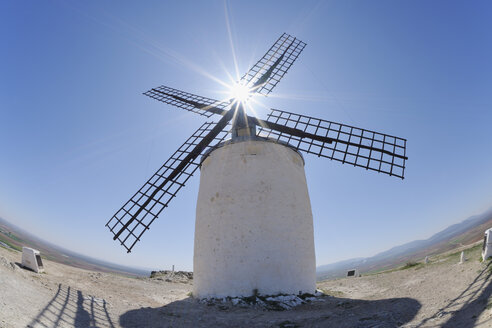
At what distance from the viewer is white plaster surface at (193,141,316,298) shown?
33.1ft

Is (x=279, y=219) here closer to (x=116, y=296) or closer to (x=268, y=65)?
(x=116, y=296)


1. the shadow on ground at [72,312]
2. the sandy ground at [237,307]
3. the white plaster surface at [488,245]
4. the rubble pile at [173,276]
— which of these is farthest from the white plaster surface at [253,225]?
the rubble pile at [173,276]

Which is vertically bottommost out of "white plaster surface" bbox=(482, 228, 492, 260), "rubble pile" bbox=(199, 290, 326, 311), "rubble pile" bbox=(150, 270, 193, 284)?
"rubble pile" bbox=(150, 270, 193, 284)

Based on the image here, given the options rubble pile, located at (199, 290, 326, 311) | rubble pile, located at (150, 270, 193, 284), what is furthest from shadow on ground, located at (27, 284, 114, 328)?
rubble pile, located at (150, 270, 193, 284)

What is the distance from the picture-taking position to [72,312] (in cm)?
689

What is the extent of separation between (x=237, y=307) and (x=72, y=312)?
4751 millimetres

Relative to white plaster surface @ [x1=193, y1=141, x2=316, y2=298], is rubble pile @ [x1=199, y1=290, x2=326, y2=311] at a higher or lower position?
lower

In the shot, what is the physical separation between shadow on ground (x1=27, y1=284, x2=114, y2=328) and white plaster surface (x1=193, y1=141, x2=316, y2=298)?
390 centimetres

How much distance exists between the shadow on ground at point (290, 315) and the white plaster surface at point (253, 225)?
1.07 meters

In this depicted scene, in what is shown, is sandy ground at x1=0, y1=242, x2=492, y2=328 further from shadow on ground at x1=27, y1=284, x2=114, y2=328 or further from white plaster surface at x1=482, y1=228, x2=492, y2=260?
white plaster surface at x1=482, y1=228, x2=492, y2=260

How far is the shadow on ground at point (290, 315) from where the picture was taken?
650 centimetres

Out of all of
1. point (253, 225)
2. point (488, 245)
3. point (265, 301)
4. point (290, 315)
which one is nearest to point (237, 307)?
point (265, 301)

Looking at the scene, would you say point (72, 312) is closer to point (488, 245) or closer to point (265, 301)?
point (265, 301)

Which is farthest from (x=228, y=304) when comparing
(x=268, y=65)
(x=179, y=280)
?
(x=268, y=65)
